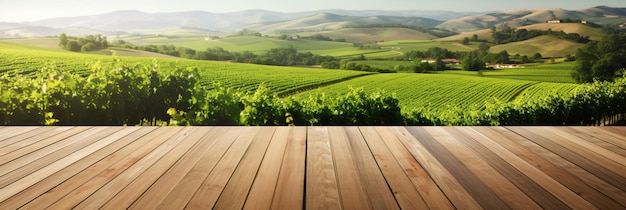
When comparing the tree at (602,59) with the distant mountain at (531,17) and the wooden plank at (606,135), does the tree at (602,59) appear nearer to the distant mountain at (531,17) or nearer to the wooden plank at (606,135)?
the distant mountain at (531,17)

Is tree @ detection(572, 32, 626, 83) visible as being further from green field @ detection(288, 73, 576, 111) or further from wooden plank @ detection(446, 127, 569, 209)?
wooden plank @ detection(446, 127, 569, 209)

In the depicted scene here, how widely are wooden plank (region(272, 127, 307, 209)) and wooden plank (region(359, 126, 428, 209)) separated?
0.30 m

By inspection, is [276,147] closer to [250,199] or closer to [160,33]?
[250,199]

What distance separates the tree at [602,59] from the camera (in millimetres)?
9016

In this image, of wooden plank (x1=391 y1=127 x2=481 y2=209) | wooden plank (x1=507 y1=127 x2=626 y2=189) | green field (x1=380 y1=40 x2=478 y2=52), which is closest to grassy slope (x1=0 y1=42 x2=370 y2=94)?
green field (x1=380 y1=40 x2=478 y2=52)

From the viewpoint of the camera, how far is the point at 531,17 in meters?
10.6

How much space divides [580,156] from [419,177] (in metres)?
0.93

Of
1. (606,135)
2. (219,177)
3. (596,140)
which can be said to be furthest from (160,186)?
(606,135)

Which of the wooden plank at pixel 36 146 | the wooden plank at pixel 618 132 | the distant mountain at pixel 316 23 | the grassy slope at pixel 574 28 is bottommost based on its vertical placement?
the wooden plank at pixel 618 132

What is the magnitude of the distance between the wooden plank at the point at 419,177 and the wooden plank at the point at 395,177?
2 cm

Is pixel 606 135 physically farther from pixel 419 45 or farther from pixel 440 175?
pixel 419 45

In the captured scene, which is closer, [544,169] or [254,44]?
[544,169]

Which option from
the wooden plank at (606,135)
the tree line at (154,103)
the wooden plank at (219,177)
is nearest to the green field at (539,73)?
the tree line at (154,103)

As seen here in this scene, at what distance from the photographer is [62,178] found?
157 centimetres
